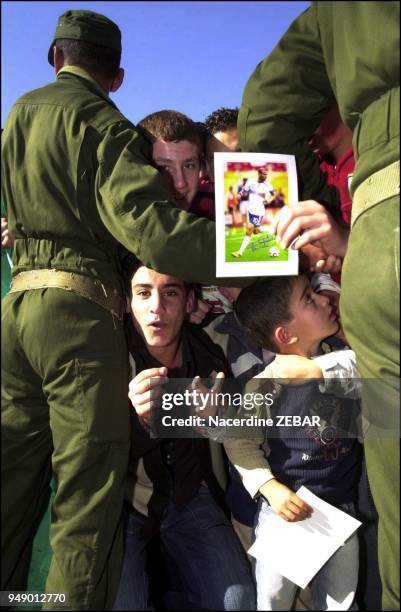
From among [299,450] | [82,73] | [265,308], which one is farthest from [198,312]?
[82,73]

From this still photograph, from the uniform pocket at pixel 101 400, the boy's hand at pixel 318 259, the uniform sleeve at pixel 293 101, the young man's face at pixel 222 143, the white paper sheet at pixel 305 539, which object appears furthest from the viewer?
the young man's face at pixel 222 143

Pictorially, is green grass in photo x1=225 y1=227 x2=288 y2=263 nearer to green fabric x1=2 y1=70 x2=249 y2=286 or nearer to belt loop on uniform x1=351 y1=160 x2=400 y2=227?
green fabric x1=2 y1=70 x2=249 y2=286

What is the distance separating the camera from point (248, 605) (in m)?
2.21

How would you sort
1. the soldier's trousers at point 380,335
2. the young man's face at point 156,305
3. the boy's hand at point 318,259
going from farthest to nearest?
the young man's face at point 156,305
the boy's hand at point 318,259
the soldier's trousers at point 380,335

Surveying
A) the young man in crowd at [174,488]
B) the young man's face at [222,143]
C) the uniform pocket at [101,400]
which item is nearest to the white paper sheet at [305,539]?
the young man in crowd at [174,488]

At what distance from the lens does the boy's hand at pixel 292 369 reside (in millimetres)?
2131

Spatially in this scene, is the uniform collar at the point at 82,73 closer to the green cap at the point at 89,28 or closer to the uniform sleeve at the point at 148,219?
the green cap at the point at 89,28

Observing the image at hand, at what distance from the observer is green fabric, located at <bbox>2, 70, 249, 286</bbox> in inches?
71.3

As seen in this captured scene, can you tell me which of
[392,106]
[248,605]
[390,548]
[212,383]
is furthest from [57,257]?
[248,605]

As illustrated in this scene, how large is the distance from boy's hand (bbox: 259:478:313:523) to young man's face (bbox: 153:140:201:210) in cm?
142

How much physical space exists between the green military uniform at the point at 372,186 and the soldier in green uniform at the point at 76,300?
56 centimetres

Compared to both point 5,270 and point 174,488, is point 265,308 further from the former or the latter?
point 5,270

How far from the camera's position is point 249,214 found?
5.74 feet

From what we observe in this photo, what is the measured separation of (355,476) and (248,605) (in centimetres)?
73
